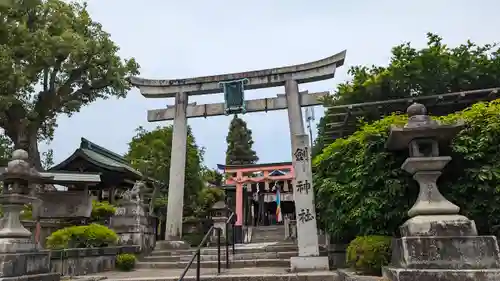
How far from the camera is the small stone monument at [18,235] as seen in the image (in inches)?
217

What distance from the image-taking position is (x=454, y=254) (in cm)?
438

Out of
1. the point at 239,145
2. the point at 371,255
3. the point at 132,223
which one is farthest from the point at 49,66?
the point at 239,145

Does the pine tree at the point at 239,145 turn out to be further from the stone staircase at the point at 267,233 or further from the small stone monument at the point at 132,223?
the small stone monument at the point at 132,223

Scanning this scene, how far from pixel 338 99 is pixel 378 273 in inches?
205

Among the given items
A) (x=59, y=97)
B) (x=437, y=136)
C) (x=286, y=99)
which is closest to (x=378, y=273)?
(x=437, y=136)

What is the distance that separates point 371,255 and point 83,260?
5996 mm

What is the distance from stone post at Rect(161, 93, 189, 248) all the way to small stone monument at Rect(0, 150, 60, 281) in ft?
15.8

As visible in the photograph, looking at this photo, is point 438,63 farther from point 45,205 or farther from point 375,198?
point 45,205

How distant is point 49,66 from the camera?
17875mm

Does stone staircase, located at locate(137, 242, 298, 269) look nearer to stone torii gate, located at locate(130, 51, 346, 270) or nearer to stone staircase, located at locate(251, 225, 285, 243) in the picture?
stone torii gate, located at locate(130, 51, 346, 270)

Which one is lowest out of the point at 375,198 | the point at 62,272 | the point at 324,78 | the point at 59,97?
the point at 62,272

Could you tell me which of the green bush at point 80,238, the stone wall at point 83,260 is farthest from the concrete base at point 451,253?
the green bush at point 80,238

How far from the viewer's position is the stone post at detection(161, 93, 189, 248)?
1109 cm

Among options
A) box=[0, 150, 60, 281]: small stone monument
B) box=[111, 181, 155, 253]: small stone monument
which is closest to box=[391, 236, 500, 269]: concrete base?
box=[0, 150, 60, 281]: small stone monument
